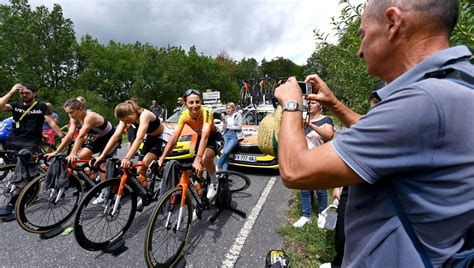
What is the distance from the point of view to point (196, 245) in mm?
3576

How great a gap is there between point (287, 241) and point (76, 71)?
3865 cm

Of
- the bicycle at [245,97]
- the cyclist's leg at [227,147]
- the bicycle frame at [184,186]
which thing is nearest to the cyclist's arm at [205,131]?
the bicycle frame at [184,186]

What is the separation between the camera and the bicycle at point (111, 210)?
10.8ft

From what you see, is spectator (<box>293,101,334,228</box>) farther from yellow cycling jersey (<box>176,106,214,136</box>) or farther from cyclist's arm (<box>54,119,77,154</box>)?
cyclist's arm (<box>54,119,77,154</box>)

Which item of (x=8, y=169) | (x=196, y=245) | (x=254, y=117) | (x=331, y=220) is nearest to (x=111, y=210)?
(x=196, y=245)

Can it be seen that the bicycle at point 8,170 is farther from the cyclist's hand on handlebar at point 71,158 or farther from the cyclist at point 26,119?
the cyclist's hand on handlebar at point 71,158

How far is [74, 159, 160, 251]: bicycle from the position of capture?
10.8 ft

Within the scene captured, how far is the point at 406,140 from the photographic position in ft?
2.62

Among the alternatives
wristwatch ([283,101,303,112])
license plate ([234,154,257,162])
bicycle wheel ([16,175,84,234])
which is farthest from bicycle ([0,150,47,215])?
wristwatch ([283,101,303,112])

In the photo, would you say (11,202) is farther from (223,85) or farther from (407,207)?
(223,85)

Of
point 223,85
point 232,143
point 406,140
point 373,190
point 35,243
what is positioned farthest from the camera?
point 223,85

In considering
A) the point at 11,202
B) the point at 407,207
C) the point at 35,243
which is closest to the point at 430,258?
the point at 407,207

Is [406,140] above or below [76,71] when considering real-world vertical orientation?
below

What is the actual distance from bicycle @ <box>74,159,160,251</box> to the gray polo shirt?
3.31 meters
